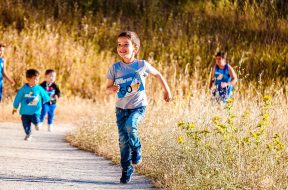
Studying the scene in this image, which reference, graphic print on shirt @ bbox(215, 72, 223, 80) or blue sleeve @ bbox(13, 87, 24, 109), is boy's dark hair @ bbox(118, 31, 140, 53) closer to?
blue sleeve @ bbox(13, 87, 24, 109)

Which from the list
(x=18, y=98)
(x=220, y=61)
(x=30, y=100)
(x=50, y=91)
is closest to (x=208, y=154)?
(x=18, y=98)

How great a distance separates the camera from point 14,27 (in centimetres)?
2242

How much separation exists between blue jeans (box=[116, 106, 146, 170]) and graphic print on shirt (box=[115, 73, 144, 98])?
0.19 meters

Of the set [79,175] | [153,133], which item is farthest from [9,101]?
[79,175]

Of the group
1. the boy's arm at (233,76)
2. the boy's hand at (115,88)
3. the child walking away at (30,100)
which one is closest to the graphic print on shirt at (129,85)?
the boy's hand at (115,88)

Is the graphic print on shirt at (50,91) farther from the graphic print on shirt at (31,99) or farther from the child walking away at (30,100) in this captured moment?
the graphic print on shirt at (31,99)

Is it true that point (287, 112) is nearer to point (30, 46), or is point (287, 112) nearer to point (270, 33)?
point (270, 33)

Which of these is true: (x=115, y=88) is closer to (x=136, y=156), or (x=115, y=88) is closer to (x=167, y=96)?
(x=167, y=96)

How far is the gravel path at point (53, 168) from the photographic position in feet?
28.0

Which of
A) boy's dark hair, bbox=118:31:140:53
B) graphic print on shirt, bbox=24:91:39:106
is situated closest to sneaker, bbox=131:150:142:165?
boy's dark hair, bbox=118:31:140:53

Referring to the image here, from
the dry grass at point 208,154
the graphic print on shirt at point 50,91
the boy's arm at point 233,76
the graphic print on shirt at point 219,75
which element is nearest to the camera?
the dry grass at point 208,154

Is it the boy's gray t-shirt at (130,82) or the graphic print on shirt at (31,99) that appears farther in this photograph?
the graphic print on shirt at (31,99)

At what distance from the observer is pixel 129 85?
8859 millimetres

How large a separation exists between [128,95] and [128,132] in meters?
0.41
